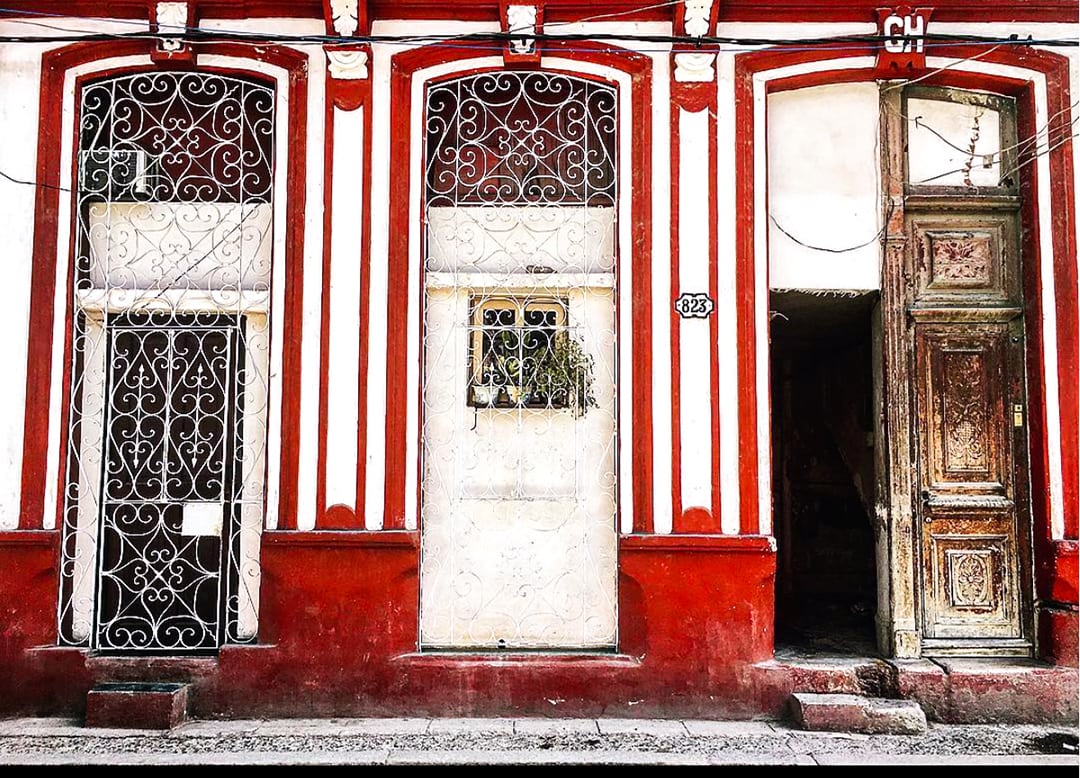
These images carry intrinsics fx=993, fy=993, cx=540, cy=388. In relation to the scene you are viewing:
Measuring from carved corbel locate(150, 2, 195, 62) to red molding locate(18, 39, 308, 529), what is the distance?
0.40ft

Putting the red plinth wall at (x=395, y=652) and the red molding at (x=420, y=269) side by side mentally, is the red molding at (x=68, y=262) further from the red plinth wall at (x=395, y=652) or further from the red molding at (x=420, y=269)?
the red molding at (x=420, y=269)

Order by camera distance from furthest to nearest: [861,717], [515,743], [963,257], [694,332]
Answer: [963,257], [694,332], [861,717], [515,743]

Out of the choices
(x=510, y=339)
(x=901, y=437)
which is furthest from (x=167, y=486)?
(x=901, y=437)

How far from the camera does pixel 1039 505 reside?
6562mm

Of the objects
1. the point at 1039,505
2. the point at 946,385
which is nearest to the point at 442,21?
the point at 946,385

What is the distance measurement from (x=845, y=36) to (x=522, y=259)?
2.62 m

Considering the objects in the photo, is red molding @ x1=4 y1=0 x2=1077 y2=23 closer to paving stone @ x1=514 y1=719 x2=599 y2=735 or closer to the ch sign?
the ch sign

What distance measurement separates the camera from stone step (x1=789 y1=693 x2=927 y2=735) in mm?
6023

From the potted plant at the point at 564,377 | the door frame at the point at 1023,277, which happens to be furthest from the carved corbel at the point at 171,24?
the door frame at the point at 1023,277

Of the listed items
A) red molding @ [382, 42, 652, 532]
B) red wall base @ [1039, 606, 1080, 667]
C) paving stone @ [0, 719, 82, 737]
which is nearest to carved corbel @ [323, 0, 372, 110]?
red molding @ [382, 42, 652, 532]

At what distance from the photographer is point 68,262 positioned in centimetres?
665

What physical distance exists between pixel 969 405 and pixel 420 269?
151 inches

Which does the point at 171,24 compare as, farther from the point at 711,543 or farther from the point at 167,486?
the point at 711,543

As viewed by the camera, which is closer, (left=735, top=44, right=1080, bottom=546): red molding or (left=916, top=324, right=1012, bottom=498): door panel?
(left=735, top=44, right=1080, bottom=546): red molding
